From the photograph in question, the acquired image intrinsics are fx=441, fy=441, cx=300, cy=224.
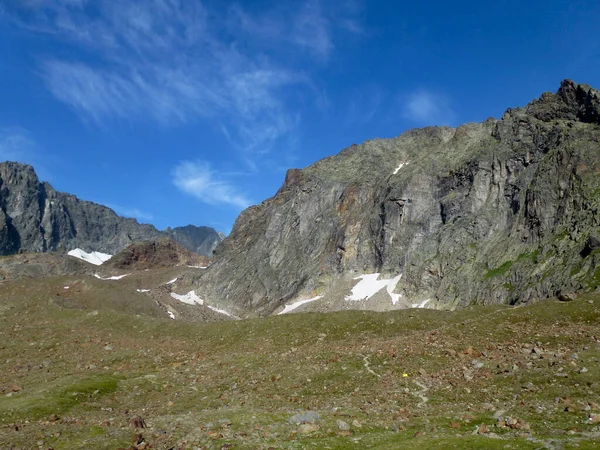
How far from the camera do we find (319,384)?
2788 cm

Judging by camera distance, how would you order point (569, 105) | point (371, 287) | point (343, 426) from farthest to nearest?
point (371, 287) < point (569, 105) < point (343, 426)

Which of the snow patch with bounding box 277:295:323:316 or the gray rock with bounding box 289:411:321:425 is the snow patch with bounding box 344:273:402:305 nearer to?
the snow patch with bounding box 277:295:323:316

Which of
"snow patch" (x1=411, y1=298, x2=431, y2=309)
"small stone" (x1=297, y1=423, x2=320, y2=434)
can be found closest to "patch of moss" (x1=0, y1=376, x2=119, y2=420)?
"small stone" (x1=297, y1=423, x2=320, y2=434)

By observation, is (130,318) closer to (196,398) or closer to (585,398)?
(196,398)

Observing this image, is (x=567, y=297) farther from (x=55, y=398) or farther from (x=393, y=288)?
(x=393, y=288)

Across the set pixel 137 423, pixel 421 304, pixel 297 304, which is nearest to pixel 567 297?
pixel 137 423

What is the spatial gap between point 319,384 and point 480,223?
13011cm

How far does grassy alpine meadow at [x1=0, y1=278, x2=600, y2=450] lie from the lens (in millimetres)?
18422

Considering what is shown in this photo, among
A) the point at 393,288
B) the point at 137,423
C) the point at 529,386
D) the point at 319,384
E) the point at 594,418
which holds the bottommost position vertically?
the point at 137,423

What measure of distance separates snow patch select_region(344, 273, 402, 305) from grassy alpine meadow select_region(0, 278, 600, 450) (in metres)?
104

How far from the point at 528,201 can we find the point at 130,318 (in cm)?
11641

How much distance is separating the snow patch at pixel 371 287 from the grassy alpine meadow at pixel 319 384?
340 ft

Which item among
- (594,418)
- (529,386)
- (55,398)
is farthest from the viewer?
(55,398)

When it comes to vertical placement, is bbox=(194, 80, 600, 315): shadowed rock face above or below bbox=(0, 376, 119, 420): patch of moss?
above
